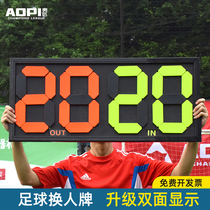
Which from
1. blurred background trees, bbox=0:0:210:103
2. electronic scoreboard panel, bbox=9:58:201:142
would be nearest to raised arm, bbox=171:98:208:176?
electronic scoreboard panel, bbox=9:58:201:142

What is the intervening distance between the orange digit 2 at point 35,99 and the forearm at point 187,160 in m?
1.34

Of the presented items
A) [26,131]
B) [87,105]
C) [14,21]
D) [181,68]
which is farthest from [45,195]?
[14,21]

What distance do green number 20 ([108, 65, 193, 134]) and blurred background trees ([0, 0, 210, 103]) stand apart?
2498 centimetres

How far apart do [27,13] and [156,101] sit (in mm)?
27969

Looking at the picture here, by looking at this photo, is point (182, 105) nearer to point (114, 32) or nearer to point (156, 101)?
point (156, 101)

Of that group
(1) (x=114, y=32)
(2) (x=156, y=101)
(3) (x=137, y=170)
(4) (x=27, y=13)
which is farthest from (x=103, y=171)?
(4) (x=27, y=13)

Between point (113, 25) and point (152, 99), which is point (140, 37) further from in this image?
point (152, 99)

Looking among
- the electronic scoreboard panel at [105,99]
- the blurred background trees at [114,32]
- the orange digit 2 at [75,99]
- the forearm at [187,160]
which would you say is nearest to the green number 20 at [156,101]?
the electronic scoreboard panel at [105,99]

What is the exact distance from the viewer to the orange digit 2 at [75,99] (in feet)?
11.7

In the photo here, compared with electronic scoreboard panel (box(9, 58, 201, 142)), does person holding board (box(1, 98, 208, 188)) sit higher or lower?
lower

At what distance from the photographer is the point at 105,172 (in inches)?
166

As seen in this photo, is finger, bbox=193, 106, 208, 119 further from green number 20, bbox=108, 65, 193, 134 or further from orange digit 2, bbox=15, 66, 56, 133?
orange digit 2, bbox=15, 66, 56, 133

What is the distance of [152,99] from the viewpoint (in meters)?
3.59

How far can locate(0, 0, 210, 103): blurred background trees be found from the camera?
29.0 metres
